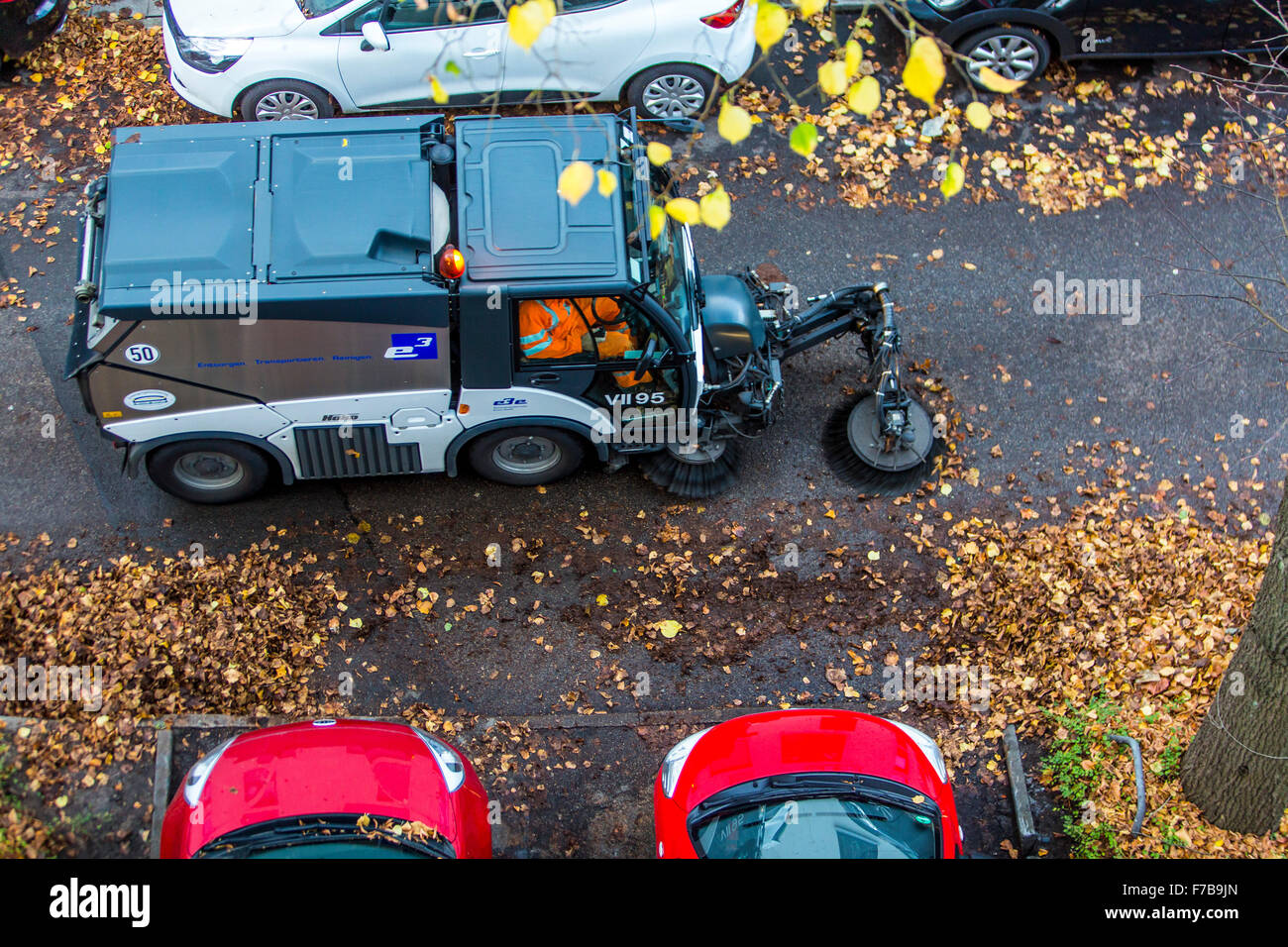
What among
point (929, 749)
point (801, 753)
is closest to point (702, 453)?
point (801, 753)

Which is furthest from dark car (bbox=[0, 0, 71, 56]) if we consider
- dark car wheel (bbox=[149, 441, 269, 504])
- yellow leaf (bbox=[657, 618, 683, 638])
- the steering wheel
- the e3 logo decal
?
yellow leaf (bbox=[657, 618, 683, 638])

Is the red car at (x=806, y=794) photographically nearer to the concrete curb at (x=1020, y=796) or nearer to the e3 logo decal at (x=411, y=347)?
the concrete curb at (x=1020, y=796)

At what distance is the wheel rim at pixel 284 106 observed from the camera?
8844mm

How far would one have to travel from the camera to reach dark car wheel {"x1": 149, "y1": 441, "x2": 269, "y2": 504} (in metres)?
6.83

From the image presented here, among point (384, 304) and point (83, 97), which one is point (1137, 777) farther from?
point (83, 97)

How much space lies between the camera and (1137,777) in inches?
251

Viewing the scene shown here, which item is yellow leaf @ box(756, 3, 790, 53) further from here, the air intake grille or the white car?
the white car

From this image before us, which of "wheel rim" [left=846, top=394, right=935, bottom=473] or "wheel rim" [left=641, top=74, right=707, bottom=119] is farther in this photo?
"wheel rim" [left=641, top=74, right=707, bottom=119]

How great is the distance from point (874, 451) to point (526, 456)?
2.53 m

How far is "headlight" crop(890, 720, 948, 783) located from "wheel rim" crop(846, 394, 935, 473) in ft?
6.60

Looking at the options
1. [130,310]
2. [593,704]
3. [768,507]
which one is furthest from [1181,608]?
[130,310]

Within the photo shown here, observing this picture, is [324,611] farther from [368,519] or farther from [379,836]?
[379,836]

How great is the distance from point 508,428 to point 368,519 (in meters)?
1.34

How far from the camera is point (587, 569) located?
7.38 meters
